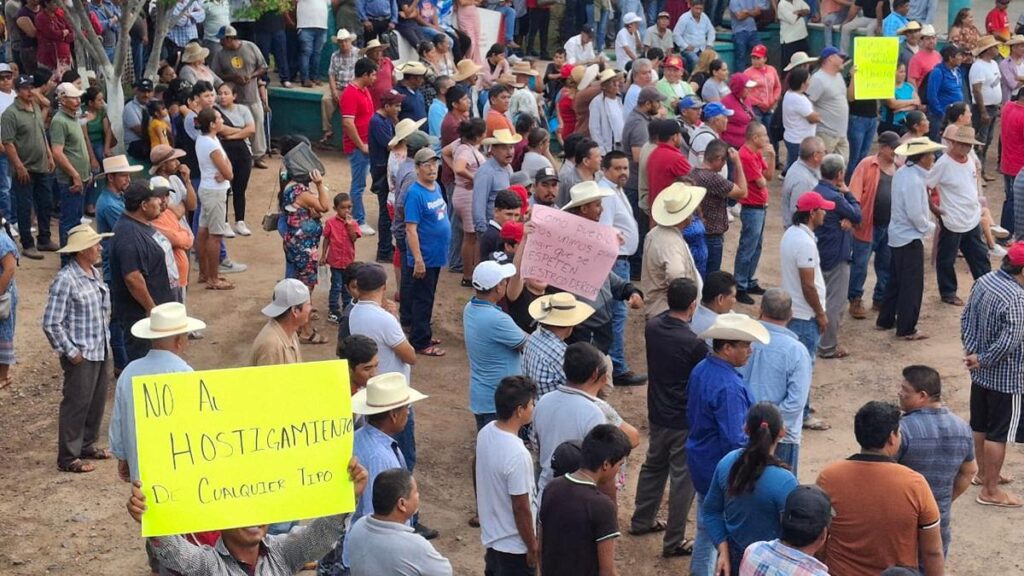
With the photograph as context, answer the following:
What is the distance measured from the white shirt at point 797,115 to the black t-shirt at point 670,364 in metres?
8.03

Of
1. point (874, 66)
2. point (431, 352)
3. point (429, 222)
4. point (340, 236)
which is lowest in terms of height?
point (431, 352)

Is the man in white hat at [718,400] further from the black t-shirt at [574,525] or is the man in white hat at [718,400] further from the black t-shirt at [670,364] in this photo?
the black t-shirt at [574,525]

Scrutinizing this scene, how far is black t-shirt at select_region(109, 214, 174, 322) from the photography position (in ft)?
33.1

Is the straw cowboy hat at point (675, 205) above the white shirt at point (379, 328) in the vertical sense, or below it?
above

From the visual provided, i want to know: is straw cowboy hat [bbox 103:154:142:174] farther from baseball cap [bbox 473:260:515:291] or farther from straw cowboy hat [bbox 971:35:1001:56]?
straw cowboy hat [bbox 971:35:1001:56]

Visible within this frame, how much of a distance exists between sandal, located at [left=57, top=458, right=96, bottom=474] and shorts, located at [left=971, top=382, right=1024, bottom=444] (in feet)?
21.7

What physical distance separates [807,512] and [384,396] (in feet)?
7.49

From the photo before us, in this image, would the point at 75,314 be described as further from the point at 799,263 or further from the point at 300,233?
the point at 799,263

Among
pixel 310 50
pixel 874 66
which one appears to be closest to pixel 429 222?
pixel 874 66

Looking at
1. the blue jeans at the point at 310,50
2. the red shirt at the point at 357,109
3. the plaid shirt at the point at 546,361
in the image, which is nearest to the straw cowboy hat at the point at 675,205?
the plaid shirt at the point at 546,361

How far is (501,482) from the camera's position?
707 centimetres

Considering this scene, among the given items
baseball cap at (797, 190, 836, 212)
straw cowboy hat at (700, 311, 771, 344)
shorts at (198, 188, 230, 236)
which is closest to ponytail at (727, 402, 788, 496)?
straw cowboy hat at (700, 311, 771, 344)

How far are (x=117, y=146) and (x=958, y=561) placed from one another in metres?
10.9

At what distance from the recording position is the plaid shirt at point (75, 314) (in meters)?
9.55
